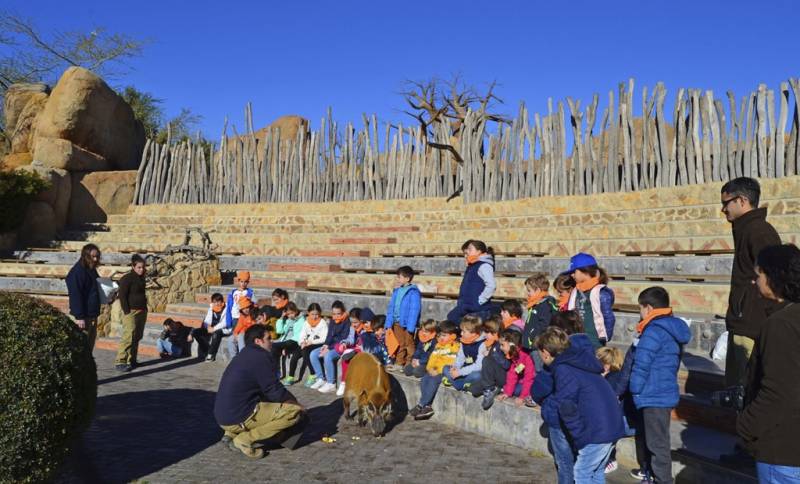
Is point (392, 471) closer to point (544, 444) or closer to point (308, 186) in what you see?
point (544, 444)

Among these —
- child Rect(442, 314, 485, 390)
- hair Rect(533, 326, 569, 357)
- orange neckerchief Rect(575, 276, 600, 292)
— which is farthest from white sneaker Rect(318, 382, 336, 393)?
hair Rect(533, 326, 569, 357)

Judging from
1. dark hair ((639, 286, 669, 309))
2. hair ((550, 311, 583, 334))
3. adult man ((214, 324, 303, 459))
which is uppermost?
dark hair ((639, 286, 669, 309))

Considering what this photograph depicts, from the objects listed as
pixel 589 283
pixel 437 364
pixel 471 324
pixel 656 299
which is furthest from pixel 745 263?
pixel 437 364

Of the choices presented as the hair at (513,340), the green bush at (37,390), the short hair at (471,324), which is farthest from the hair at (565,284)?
the green bush at (37,390)

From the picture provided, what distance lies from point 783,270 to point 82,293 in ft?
27.0

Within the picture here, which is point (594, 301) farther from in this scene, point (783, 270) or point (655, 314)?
point (783, 270)

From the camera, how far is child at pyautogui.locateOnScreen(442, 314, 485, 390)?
6914mm

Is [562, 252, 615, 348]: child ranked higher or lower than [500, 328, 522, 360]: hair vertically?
higher

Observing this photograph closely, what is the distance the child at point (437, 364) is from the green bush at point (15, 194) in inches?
538

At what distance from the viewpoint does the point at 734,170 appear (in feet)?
34.0

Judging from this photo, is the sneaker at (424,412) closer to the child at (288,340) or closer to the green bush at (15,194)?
the child at (288,340)

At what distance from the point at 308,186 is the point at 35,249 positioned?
7427mm

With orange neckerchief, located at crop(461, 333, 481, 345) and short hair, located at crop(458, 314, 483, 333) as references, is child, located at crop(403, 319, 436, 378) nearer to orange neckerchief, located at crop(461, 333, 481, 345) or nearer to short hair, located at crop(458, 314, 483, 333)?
orange neckerchief, located at crop(461, 333, 481, 345)

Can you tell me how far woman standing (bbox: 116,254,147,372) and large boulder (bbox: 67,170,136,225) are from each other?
34.1ft
